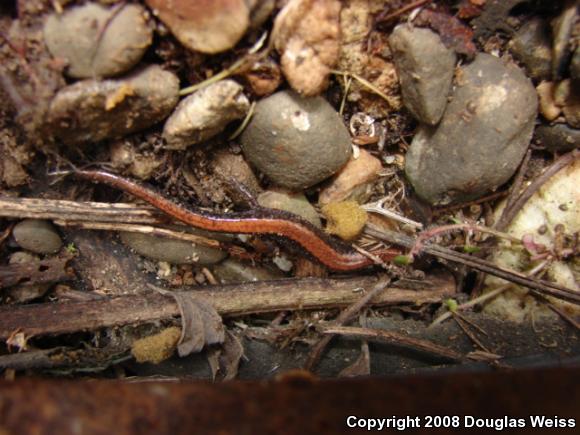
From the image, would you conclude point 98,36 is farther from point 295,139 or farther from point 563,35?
Result: point 563,35

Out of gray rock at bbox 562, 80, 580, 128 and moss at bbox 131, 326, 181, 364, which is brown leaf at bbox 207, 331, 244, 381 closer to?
moss at bbox 131, 326, 181, 364

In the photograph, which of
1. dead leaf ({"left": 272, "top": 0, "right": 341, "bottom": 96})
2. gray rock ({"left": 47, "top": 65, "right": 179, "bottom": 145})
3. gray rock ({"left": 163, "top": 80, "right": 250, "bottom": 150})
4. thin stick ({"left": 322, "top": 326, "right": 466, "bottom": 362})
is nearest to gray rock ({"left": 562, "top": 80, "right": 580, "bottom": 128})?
dead leaf ({"left": 272, "top": 0, "right": 341, "bottom": 96})

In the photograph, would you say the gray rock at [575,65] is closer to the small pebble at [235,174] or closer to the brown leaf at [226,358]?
the small pebble at [235,174]

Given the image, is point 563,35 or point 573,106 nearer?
point 563,35

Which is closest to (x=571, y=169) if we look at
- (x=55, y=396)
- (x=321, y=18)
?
(x=321, y=18)

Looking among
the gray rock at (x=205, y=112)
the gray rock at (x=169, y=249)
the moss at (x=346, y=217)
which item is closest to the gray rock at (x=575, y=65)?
the moss at (x=346, y=217)

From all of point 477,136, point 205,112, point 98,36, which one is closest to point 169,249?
point 205,112

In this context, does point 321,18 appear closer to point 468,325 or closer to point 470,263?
point 470,263
